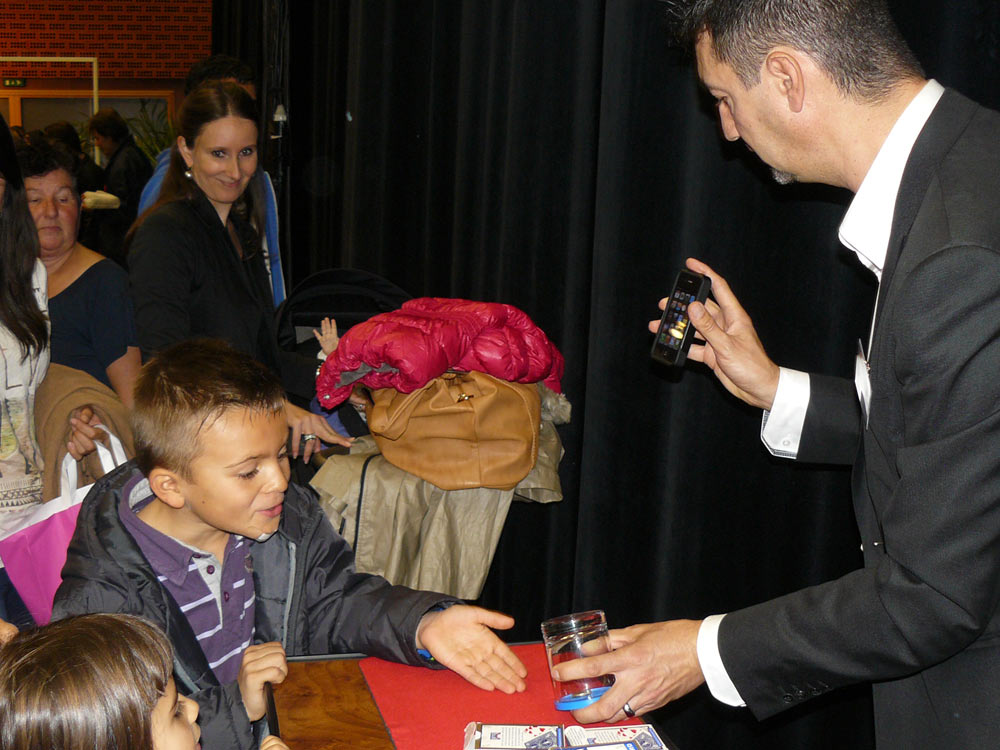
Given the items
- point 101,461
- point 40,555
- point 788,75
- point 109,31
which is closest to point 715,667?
point 788,75

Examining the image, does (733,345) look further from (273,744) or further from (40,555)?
(40,555)

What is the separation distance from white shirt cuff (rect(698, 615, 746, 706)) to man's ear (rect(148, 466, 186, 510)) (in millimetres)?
904

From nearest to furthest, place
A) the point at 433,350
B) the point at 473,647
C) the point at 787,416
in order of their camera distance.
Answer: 1. the point at 473,647
2. the point at 787,416
3. the point at 433,350

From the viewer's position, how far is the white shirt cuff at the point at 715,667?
1410 mm

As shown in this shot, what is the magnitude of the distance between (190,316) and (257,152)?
0.60 meters

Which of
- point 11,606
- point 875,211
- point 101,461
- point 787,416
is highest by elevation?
point 875,211

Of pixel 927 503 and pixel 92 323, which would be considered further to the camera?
pixel 92 323

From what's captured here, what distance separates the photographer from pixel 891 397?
3.99 ft

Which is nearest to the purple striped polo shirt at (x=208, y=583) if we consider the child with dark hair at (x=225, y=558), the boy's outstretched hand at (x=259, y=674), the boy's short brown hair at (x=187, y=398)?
the child with dark hair at (x=225, y=558)

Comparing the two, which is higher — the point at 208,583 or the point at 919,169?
the point at 919,169

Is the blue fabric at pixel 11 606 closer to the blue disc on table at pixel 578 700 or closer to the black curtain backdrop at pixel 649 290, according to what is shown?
the blue disc on table at pixel 578 700

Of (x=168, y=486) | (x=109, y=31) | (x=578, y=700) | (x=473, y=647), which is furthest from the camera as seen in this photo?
(x=109, y=31)

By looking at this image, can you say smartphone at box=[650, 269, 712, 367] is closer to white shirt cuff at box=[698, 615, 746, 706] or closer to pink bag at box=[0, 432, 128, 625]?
white shirt cuff at box=[698, 615, 746, 706]

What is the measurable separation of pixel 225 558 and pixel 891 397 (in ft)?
3.77
